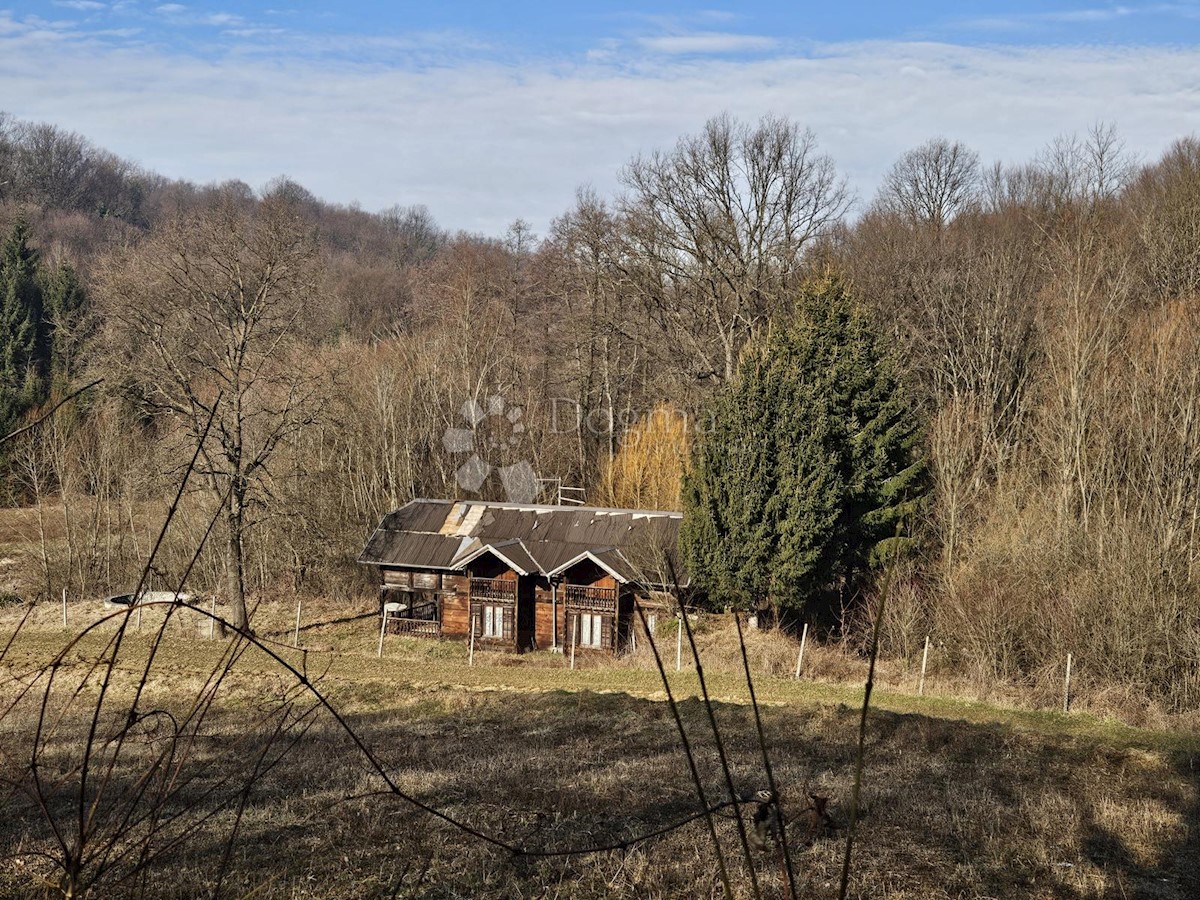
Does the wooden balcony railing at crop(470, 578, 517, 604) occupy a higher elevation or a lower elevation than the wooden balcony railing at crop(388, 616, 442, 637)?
higher

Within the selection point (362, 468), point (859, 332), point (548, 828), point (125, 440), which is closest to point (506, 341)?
point (362, 468)

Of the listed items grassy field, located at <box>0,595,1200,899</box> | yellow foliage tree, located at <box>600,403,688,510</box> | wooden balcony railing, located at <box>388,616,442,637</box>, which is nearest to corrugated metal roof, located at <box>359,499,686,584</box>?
wooden balcony railing, located at <box>388,616,442,637</box>

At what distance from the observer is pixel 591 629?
28828 mm

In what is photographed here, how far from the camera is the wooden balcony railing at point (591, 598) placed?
28584 mm

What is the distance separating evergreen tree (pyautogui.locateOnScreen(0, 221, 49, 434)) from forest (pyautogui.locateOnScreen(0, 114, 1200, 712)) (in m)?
0.37

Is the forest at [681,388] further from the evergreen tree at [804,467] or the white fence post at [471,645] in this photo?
the white fence post at [471,645]

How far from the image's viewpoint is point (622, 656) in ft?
90.9

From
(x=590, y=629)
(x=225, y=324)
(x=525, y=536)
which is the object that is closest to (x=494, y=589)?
(x=525, y=536)

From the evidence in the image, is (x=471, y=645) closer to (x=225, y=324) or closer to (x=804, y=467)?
(x=804, y=467)

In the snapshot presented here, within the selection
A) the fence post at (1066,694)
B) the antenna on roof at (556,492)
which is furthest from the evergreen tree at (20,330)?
the fence post at (1066,694)

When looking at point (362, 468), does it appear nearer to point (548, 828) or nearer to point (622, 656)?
point (622, 656)

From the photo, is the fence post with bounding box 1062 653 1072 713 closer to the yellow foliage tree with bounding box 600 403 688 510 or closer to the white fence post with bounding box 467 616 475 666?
the white fence post with bounding box 467 616 475 666

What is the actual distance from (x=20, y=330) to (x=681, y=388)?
41484 mm

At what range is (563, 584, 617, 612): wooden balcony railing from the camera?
28584 millimetres
